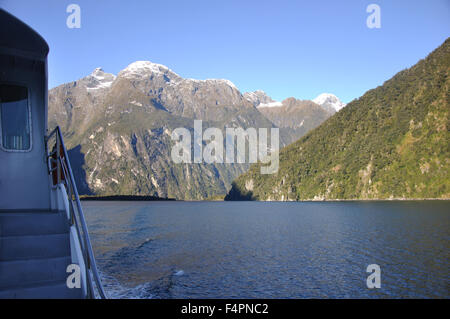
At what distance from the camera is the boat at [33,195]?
796cm

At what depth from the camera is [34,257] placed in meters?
8.41

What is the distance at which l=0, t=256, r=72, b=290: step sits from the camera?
25.7ft

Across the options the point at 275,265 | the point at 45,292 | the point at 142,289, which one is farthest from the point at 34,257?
the point at 275,265

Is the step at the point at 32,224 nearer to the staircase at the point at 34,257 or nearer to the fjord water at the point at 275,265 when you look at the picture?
the staircase at the point at 34,257

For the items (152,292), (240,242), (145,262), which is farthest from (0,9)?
(240,242)

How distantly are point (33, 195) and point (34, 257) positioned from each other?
373 centimetres

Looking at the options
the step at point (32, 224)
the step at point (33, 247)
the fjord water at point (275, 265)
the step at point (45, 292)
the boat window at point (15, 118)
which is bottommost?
the fjord water at point (275, 265)

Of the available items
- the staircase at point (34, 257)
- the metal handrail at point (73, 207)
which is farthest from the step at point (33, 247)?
the metal handrail at point (73, 207)

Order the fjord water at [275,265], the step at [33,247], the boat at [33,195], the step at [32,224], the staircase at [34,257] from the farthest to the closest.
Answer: the fjord water at [275,265] < the step at [32,224] < the step at [33,247] < the boat at [33,195] < the staircase at [34,257]

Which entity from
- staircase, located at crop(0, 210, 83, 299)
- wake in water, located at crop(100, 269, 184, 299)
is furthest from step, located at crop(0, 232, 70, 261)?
wake in water, located at crop(100, 269, 184, 299)

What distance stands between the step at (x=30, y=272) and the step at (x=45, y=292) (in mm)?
227

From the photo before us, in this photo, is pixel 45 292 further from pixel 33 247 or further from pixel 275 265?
pixel 275 265

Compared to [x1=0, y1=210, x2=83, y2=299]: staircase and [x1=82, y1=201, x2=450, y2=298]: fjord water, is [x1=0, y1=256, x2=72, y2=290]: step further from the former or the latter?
[x1=82, y1=201, x2=450, y2=298]: fjord water
